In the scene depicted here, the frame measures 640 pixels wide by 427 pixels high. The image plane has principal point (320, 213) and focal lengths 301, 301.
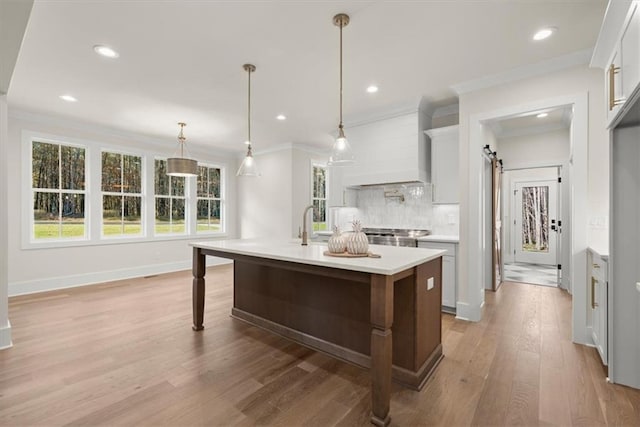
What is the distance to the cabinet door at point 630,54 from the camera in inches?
62.8

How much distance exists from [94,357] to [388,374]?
2.42 meters

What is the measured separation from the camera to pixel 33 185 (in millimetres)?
4605

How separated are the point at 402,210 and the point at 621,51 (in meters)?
3.06

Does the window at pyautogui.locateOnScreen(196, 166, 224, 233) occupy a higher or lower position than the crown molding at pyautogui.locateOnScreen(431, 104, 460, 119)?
lower

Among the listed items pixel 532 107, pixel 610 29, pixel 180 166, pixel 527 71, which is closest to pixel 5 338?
pixel 180 166

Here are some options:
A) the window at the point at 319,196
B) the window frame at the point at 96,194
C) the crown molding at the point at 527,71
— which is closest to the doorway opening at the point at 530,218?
the window at the point at 319,196

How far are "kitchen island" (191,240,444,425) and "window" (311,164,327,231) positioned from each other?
3.88 m

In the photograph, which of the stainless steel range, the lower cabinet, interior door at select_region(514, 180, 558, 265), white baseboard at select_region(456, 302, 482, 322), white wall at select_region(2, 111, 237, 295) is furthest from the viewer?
interior door at select_region(514, 180, 558, 265)

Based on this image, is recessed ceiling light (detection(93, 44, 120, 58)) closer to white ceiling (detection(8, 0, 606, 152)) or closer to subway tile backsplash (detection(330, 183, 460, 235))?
white ceiling (detection(8, 0, 606, 152))

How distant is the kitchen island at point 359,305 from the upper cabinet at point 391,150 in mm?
1906

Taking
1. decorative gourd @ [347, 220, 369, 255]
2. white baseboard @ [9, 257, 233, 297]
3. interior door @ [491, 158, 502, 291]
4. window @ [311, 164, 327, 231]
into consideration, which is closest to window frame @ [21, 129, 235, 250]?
white baseboard @ [9, 257, 233, 297]

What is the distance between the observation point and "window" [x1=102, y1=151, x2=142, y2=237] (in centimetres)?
537

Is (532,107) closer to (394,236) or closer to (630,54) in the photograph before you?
(630,54)

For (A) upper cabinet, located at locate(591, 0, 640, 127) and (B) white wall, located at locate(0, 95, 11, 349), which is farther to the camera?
(B) white wall, located at locate(0, 95, 11, 349)
